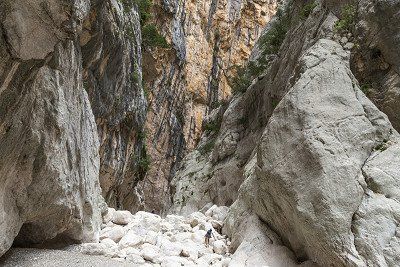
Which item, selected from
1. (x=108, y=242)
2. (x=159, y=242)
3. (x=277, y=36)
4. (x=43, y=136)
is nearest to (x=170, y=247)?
(x=159, y=242)

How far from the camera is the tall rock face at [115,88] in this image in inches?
584

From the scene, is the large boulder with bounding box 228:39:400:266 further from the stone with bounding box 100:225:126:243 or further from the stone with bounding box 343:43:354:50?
the stone with bounding box 100:225:126:243

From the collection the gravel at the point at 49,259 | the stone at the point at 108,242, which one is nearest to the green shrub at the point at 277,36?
the stone at the point at 108,242

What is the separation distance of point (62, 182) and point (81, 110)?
3095 millimetres

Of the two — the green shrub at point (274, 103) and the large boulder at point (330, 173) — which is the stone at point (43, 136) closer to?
the large boulder at point (330, 173)

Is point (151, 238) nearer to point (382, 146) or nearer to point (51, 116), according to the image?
point (51, 116)

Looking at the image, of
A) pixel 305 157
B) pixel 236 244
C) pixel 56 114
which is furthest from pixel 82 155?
pixel 305 157

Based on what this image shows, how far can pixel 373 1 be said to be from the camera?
13016 mm

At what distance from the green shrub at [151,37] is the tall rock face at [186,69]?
0.60 metres

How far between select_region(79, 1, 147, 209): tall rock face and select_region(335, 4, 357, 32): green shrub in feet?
29.0

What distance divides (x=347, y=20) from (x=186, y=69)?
28.8 meters

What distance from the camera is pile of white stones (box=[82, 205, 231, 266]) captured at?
10.2 meters

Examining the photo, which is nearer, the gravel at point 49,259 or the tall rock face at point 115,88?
the gravel at point 49,259

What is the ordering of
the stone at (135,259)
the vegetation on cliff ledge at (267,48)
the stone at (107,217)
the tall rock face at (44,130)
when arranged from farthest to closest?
the vegetation on cliff ledge at (267,48), the stone at (107,217), the stone at (135,259), the tall rock face at (44,130)
